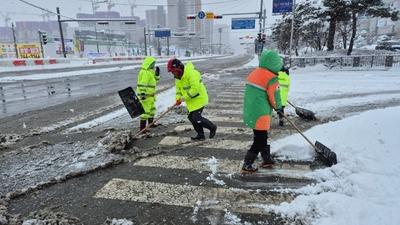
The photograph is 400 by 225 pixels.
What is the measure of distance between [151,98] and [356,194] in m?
4.64

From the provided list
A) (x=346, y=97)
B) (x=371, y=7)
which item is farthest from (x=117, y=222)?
(x=371, y=7)

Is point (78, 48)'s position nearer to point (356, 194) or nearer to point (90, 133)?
point (90, 133)

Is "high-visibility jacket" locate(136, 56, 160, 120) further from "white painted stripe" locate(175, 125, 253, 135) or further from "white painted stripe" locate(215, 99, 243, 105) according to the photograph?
"white painted stripe" locate(215, 99, 243, 105)

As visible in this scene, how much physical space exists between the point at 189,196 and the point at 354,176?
217 cm

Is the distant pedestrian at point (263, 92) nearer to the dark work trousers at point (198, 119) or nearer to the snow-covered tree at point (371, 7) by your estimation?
the dark work trousers at point (198, 119)

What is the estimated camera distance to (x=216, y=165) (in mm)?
5055

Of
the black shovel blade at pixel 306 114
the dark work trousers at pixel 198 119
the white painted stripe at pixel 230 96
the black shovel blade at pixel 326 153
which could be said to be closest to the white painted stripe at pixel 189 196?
the black shovel blade at pixel 326 153

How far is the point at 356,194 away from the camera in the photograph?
3.79 m

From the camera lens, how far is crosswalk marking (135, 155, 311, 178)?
186 inches

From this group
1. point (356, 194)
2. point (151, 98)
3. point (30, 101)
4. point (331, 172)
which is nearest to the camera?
point (356, 194)

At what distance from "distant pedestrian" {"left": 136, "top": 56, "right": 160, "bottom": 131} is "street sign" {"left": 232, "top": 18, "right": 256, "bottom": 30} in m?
37.5

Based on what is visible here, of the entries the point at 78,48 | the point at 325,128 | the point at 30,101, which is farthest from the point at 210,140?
the point at 78,48

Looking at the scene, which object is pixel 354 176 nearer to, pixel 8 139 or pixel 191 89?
pixel 191 89

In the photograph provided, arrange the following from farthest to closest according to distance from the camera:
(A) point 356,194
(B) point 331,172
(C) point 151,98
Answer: (C) point 151,98
(B) point 331,172
(A) point 356,194
